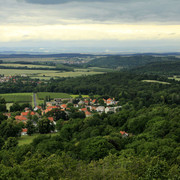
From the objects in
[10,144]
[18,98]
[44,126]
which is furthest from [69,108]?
[10,144]

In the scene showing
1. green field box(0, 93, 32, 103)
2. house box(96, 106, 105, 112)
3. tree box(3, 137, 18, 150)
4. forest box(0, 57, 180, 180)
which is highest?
forest box(0, 57, 180, 180)

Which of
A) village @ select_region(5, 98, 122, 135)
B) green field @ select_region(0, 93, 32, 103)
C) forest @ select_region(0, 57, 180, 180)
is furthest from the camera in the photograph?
green field @ select_region(0, 93, 32, 103)

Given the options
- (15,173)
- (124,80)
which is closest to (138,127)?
(15,173)

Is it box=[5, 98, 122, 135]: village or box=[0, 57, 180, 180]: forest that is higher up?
box=[0, 57, 180, 180]: forest

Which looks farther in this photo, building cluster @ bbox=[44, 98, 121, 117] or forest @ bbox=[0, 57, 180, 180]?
building cluster @ bbox=[44, 98, 121, 117]

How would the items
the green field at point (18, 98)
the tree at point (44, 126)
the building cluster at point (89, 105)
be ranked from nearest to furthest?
the tree at point (44, 126), the building cluster at point (89, 105), the green field at point (18, 98)

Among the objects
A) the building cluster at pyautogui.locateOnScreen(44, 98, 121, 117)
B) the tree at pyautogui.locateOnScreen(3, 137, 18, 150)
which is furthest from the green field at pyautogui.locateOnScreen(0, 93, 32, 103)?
the tree at pyautogui.locateOnScreen(3, 137, 18, 150)

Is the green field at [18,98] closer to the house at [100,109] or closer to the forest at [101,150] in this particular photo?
the forest at [101,150]

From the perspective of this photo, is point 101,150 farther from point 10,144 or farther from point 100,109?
point 100,109

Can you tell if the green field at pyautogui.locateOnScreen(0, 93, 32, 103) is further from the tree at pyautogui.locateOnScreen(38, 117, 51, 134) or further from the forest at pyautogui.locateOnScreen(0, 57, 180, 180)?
the tree at pyautogui.locateOnScreen(38, 117, 51, 134)

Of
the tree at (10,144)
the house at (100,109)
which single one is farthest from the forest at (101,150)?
the house at (100,109)
